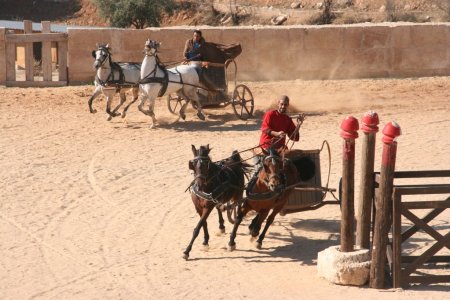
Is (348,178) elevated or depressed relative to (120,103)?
depressed

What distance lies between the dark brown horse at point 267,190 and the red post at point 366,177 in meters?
1.39

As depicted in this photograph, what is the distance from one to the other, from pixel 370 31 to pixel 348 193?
47.1ft

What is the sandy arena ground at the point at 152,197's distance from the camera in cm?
1122

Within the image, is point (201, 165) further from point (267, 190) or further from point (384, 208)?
point (384, 208)

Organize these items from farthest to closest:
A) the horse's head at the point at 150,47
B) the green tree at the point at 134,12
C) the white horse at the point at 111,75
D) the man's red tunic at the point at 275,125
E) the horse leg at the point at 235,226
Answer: the green tree at the point at 134,12 < the white horse at the point at 111,75 < the horse's head at the point at 150,47 < the man's red tunic at the point at 275,125 < the horse leg at the point at 235,226

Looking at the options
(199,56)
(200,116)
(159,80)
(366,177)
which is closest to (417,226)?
(366,177)

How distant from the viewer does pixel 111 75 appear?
2027cm

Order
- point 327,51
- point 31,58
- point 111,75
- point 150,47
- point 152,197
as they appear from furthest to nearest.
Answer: point 327,51, point 31,58, point 111,75, point 150,47, point 152,197

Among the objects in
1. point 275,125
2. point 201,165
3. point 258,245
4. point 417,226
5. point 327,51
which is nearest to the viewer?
point 417,226

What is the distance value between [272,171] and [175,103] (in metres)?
11.1

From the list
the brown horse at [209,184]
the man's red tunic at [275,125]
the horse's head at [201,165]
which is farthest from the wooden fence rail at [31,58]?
the horse's head at [201,165]

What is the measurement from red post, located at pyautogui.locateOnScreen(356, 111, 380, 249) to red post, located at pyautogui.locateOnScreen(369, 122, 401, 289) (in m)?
0.15

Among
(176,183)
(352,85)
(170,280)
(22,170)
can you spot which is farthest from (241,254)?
(352,85)

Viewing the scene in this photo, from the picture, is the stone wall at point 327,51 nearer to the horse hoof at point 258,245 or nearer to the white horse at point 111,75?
the white horse at point 111,75
